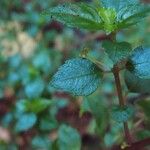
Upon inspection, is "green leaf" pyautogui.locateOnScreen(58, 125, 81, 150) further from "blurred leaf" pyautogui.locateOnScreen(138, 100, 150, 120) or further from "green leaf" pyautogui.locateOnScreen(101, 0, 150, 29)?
"green leaf" pyautogui.locateOnScreen(101, 0, 150, 29)

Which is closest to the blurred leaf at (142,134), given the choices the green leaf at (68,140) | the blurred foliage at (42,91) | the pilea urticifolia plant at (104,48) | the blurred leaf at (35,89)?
the blurred foliage at (42,91)

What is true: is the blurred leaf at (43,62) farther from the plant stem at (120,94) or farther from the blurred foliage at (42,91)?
the plant stem at (120,94)

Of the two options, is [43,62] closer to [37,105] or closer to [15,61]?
[15,61]

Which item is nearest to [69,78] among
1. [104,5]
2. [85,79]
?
[85,79]

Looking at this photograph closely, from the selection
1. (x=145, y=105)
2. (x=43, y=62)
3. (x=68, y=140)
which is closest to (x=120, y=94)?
(x=145, y=105)

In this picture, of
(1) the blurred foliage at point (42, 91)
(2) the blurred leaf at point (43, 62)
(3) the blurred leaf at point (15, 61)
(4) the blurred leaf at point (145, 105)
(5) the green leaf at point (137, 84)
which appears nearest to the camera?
(5) the green leaf at point (137, 84)

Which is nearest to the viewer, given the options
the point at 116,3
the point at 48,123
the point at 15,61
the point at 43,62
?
the point at 116,3

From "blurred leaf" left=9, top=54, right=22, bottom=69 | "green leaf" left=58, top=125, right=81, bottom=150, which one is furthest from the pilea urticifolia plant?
"blurred leaf" left=9, top=54, right=22, bottom=69
